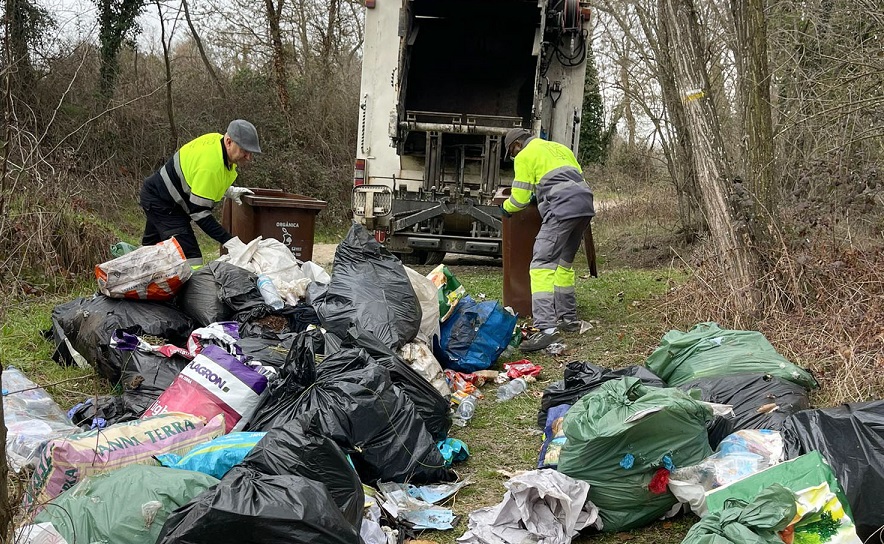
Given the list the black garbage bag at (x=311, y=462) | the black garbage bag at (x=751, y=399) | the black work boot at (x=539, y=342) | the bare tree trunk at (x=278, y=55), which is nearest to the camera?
the black garbage bag at (x=311, y=462)

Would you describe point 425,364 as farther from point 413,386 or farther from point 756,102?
point 756,102

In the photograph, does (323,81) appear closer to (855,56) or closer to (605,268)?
(605,268)

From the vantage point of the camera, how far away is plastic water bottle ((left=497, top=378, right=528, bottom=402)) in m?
4.77

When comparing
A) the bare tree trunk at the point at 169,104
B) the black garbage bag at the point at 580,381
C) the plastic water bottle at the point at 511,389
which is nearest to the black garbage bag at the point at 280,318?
the plastic water bottle at the point at 511,389

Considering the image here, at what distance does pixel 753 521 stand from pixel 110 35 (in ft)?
46.5

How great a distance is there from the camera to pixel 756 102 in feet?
18.4

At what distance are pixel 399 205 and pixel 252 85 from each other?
8391mm

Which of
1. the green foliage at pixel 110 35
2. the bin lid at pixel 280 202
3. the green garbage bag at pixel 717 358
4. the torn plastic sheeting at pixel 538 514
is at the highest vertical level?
the green foliage at pixel 110 35

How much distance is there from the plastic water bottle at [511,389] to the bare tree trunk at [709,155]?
1459mm

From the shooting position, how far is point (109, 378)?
4.17 metres

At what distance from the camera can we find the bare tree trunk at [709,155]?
5.22 metres

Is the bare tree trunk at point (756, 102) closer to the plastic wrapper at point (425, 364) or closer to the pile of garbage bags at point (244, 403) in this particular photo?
the pile of garbage bags at point (244, 403)

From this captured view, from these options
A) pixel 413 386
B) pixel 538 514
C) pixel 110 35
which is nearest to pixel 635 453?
pixel 538 514

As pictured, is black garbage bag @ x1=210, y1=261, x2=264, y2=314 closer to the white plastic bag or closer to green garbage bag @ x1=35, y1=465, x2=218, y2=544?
the white plastic bag
